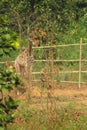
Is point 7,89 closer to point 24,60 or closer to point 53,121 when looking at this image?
point 53,121

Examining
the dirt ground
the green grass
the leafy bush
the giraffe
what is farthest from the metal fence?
the leafy bush

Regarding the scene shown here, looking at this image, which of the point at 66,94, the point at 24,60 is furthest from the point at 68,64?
the point at 24,60

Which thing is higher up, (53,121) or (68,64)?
(53,121)

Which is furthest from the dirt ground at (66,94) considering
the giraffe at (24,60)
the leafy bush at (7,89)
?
the leafy bush at (7,89)

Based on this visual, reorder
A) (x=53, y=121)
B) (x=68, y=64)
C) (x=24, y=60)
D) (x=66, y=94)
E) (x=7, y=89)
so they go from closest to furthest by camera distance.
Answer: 1. (x=7, y=89)
2. (x=53, y=121)
3. (x=24, y=60)
4. (x=66, y=94)
5. (x=68, y=64)

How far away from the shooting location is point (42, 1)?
20859 mm

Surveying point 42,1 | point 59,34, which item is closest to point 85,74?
point 59,34

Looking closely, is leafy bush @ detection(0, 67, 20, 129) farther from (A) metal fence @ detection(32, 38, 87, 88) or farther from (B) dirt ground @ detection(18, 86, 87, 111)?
(A) metal fence @ detection(32, 38, 87, 88)

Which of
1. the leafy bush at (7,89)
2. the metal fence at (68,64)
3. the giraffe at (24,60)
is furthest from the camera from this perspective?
the metal fence at (68,64)

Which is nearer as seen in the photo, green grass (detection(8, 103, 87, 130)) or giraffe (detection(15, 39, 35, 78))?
green grass (detection(8, 103, 87, 130))

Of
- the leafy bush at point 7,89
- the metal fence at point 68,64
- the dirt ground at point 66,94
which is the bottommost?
the dirt ground at point 66,94

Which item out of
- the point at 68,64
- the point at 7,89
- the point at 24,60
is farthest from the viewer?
the point at 68,64

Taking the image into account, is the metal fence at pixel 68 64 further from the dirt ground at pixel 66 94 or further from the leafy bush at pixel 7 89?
the leafy bush at pixel 7 89

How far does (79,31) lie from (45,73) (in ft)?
43.7
